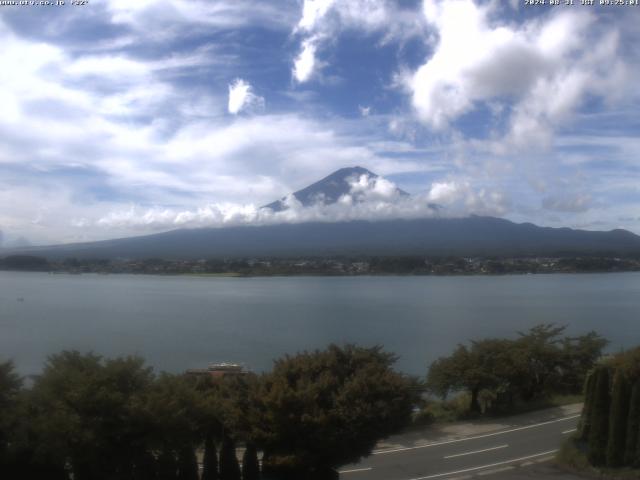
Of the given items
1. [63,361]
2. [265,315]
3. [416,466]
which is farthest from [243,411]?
[265,315]

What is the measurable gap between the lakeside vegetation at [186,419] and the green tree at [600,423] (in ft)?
8.60

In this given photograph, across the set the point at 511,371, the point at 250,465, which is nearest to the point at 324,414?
the point at 250,465

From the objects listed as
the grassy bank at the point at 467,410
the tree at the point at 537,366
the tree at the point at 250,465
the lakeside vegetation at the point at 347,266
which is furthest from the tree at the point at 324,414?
the lakeside vegetation at the point at 347,266

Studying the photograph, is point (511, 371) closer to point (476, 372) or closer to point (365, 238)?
point (476, 372)

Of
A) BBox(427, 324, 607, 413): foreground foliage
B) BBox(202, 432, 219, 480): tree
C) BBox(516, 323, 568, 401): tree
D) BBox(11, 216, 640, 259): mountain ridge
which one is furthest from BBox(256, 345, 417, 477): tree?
BBox(11, 216, 640, 259): mountain ridge

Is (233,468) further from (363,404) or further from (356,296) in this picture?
(356,296)

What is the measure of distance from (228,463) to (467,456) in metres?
4.17

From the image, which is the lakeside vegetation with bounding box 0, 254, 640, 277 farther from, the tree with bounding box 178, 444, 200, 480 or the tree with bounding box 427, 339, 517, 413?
the tree with bounding box 178, 444, 200, 480

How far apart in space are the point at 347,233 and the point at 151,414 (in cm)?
14875

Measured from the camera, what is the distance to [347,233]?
154875 mm

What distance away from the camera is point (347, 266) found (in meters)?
80.6

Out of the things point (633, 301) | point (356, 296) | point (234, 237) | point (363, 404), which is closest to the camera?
point (363, 404)

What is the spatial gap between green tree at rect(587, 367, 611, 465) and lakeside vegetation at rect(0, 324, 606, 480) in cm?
262

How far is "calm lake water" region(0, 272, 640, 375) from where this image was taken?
2592 cm
